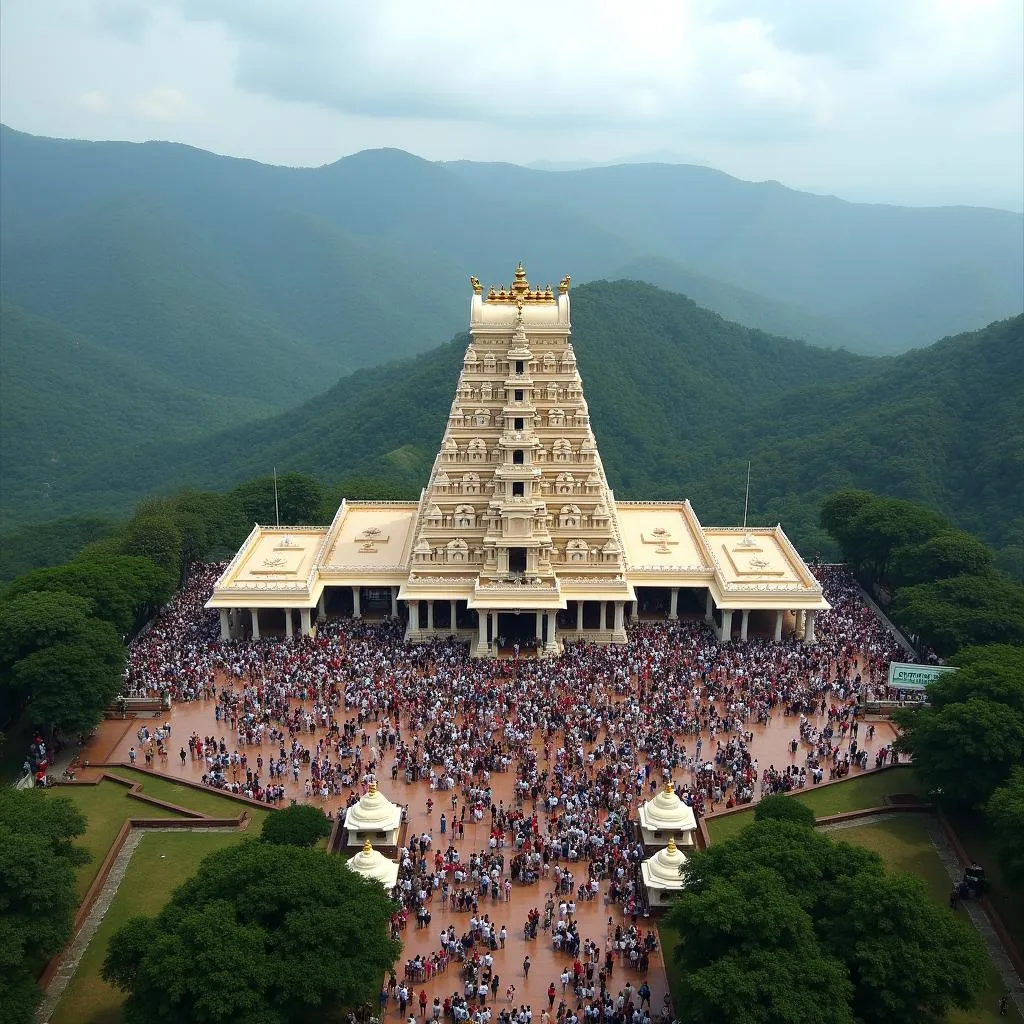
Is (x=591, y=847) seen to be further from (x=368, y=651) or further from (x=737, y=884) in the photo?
(x=368, y=651)

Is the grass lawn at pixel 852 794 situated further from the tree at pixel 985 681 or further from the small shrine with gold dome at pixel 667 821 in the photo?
the tree at pixel 985 681

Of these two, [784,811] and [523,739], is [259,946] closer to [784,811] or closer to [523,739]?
[784,811]

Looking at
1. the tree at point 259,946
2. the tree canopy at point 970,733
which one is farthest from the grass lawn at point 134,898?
the tree canopy at point 970,733

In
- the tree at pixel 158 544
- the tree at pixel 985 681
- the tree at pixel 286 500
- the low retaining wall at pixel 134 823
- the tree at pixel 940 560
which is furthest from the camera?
the tree at pixel 286 500

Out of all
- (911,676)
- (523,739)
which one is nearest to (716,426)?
(911,676)

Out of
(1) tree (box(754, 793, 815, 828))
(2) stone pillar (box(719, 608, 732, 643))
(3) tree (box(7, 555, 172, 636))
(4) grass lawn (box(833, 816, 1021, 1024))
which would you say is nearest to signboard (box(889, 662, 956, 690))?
(4) grass lawn (box(833, 816, 1021, 1024))

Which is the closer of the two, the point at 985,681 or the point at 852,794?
the point at 985,681
